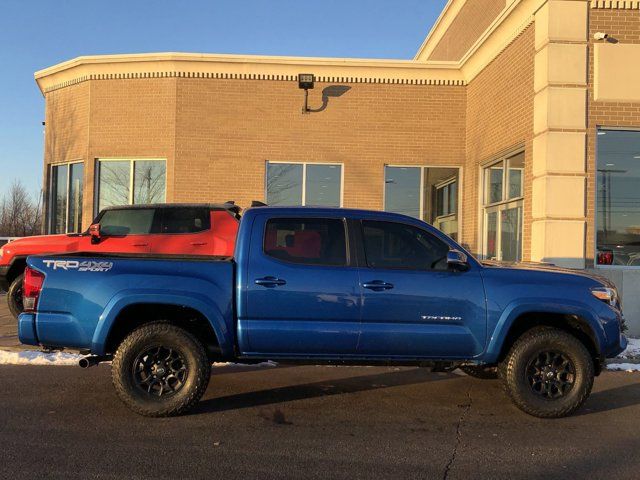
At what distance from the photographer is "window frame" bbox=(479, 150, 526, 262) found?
425 inches

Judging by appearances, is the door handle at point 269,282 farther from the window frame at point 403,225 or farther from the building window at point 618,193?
the building window at point 618,193

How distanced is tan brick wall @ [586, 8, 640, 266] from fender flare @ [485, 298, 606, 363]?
4941 millimetres

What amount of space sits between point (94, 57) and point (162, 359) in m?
11.2

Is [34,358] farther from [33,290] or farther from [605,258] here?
[605,258]

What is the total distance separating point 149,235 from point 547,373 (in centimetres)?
646

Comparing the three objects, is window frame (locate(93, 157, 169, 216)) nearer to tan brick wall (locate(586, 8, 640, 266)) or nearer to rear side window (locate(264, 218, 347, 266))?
rear side window (locate(264, 218, 347, 266))

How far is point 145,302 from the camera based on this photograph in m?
5.05

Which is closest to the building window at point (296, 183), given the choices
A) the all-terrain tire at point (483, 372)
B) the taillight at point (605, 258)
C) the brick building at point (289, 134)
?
the brick building at point (289, 134)

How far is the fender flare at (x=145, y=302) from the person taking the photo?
5016 mm

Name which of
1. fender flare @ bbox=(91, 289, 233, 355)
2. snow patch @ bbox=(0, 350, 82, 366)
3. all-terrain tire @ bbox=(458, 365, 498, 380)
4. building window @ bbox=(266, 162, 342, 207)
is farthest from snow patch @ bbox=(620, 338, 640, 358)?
snow patch @ bbox=(0, 350, 82, 366)

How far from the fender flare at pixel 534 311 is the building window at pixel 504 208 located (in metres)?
5.60

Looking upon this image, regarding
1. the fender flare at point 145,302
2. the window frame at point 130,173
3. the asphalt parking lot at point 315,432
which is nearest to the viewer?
the asphalt parking lot at point 315,432

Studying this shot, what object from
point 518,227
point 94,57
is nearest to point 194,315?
point 518,227

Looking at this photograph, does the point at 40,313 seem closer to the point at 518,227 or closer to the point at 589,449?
the point at 589,449
